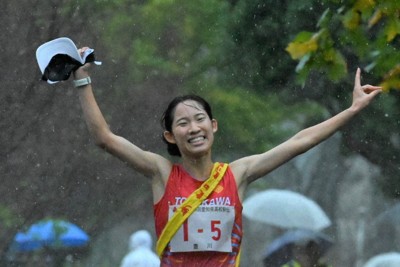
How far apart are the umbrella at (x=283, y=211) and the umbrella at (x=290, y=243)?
0.37 feet

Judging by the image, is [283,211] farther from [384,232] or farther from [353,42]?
[353,42]

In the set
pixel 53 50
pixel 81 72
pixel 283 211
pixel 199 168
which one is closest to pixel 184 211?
pixel 199 168

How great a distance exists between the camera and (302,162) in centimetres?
2141

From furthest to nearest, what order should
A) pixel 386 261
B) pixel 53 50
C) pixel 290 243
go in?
1. pixel 386 261
2. pixel 290 243
3. pixel 53 50

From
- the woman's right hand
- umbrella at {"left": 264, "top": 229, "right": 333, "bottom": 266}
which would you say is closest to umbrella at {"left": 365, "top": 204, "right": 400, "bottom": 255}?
umbrella at {"left": 264, "top": 229, "right": 333, "bottom": 266}

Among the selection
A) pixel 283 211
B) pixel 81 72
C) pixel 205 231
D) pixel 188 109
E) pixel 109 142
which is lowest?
pixel 205 231

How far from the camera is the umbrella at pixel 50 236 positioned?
16.6 meters

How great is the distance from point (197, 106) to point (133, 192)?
1105 centimetres

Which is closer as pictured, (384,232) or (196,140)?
(196,140)

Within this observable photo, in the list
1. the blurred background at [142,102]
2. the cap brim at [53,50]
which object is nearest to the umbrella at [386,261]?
the blurred background at [142,102]

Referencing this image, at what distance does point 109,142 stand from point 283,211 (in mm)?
11818

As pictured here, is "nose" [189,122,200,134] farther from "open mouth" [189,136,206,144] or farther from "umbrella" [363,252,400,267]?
"umbrella" [363,252,400,267]

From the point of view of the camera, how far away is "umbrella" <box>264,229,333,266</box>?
57.5 ft

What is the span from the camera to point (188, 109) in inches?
264
